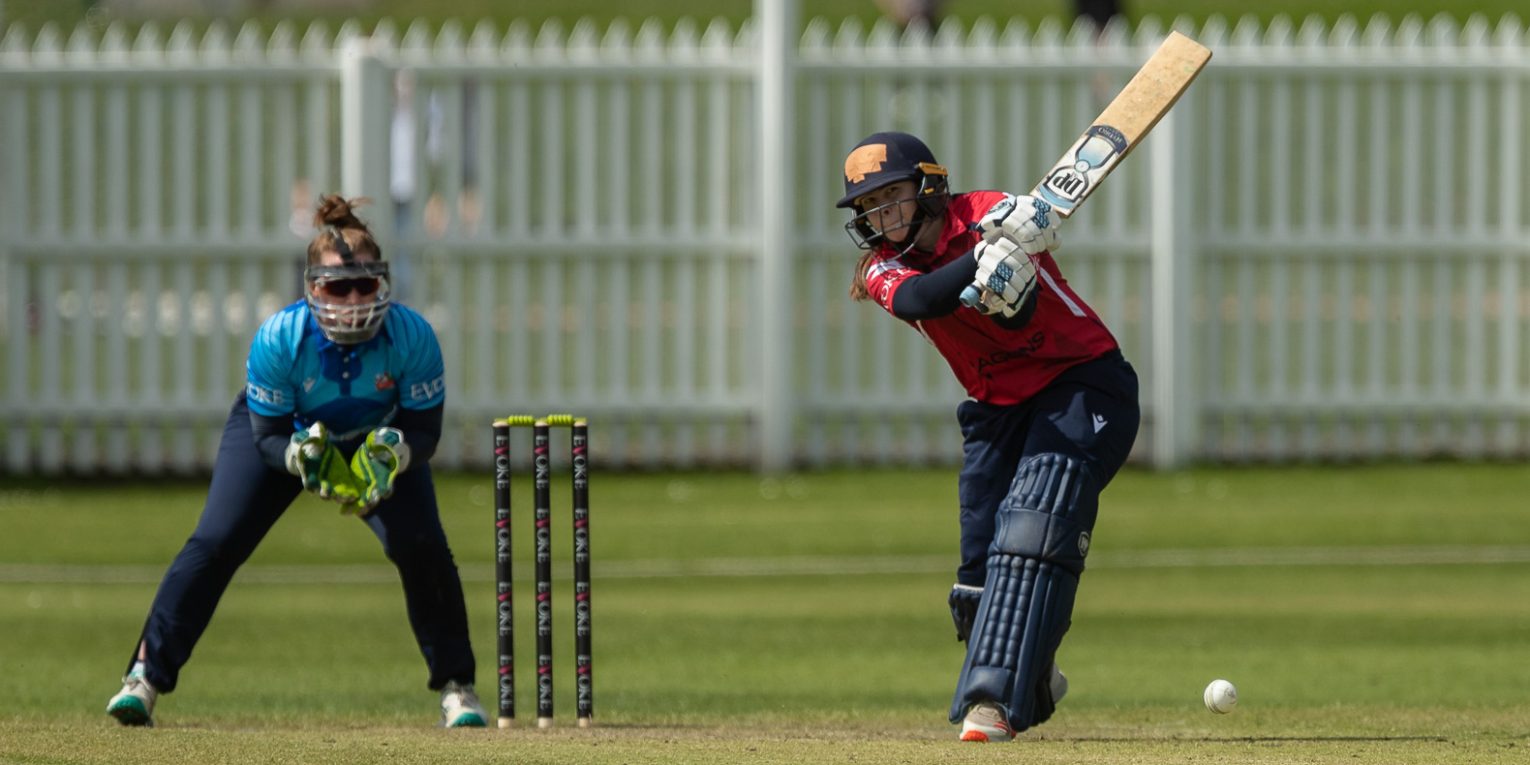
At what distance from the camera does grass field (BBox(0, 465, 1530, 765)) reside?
6480mm

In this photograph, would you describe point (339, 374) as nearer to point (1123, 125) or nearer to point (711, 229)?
point (1123, 125)

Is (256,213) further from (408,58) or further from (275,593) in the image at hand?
(275,593)

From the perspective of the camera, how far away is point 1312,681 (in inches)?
327

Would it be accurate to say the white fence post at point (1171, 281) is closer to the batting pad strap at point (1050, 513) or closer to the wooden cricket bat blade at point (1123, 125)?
the wooden cricket bat blade at point (1123, 125)

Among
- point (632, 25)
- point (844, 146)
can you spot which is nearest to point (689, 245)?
point (844, 146)

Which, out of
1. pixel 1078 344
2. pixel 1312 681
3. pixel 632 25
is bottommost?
pixel 1312 681

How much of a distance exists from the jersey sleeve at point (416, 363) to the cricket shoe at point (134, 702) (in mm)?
1073

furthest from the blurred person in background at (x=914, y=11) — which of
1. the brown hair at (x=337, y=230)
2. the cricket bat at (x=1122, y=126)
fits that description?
the cricket bat at (x=1122, y=126)

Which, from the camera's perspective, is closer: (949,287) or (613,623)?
(949,287)

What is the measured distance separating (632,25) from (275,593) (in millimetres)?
26078

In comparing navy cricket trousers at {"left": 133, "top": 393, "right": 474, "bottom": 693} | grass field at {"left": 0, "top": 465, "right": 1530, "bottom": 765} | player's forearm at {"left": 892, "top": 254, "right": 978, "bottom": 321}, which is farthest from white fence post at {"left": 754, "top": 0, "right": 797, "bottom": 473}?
player's forearm at {"left": 892, "top": 254, "right": 978, "bottom": 321}

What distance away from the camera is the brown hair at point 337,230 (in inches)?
273

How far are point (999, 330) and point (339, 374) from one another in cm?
191

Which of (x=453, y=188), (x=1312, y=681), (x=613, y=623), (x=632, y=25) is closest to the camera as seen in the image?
(x=1312, y=681)
